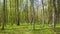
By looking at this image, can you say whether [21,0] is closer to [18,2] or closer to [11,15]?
[18,2]

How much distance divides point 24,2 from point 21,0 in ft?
6.93

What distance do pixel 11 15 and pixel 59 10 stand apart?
14576mm

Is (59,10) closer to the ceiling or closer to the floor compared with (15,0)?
closer to the floor

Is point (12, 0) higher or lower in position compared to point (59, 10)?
higher

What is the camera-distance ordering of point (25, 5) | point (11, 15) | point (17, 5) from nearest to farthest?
1. point (17, 5)
2. point (25, 5)
3. point (11, 15)

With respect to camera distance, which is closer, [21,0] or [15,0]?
[15,0]

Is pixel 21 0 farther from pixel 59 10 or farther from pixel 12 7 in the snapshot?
pixel 59 10

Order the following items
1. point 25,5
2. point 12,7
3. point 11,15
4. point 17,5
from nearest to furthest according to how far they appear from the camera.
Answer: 1. point 17,5
2. point 12,7
3. point 25,5
4. point 11,15

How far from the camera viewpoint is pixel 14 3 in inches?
1419

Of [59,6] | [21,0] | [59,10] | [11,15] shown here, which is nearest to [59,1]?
[59,6]

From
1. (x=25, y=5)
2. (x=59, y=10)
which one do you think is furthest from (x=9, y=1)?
(x=59, y=10)

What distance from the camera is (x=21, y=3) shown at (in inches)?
1505

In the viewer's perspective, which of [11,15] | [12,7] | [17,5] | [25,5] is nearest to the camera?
[17,5]

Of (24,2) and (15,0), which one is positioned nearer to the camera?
(15,0)
